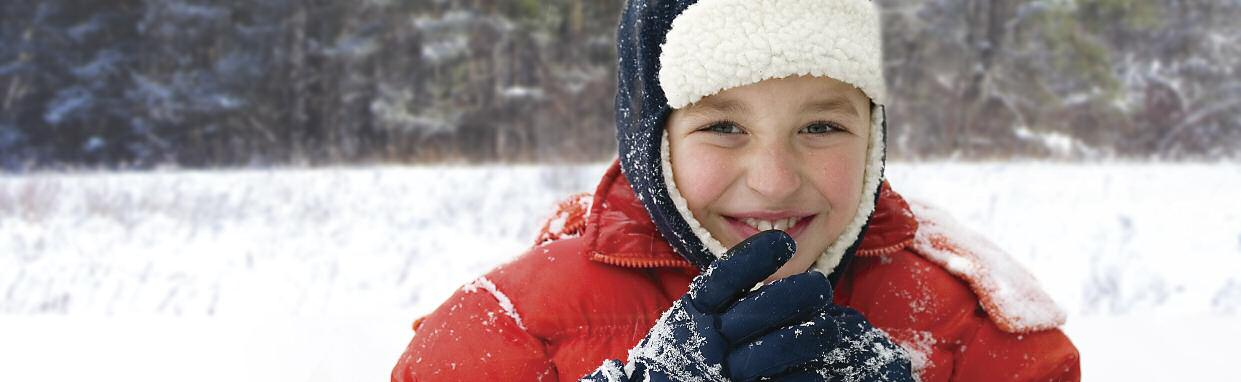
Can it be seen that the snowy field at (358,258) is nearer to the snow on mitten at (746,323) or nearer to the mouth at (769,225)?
the mouth at (769,225)

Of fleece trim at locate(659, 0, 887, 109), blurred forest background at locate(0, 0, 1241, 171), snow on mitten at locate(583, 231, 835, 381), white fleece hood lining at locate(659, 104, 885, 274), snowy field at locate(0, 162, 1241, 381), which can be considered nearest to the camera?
snow on mitten at locate(583, 231, 835, 381)

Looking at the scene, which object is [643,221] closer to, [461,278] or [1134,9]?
[461,278]

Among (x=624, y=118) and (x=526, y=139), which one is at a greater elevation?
(x=624, y=118)

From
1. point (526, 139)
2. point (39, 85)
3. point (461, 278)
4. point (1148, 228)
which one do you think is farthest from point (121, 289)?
point (39, 85)

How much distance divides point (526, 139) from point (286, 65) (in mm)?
3979

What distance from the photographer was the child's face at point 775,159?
1.05 metres

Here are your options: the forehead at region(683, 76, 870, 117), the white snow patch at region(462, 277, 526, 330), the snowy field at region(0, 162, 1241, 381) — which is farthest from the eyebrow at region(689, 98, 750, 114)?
the snowy field at region(0, 162, 1241, 381)

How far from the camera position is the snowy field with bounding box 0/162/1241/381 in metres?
2.38

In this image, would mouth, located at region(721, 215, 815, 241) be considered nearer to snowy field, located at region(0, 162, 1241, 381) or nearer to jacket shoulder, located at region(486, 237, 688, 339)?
jacket shoulder, located at region(486, 237, 688, 339)

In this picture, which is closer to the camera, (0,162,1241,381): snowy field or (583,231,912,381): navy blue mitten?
(583,231,912,381): navy blue mitten

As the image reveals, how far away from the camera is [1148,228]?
5.46 m

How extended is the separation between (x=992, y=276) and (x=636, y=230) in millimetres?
493

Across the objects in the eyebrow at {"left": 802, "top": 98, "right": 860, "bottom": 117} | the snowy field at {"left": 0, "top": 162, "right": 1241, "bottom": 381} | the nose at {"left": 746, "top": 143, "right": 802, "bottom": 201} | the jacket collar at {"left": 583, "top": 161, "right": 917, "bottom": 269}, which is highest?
the eyebrow at {"left": 802, "top": 98, "right": 860, "bottom": 117}

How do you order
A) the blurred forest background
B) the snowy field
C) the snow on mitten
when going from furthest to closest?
1. the blurred forest background
2. the snowy field
3. the snow on mitten
